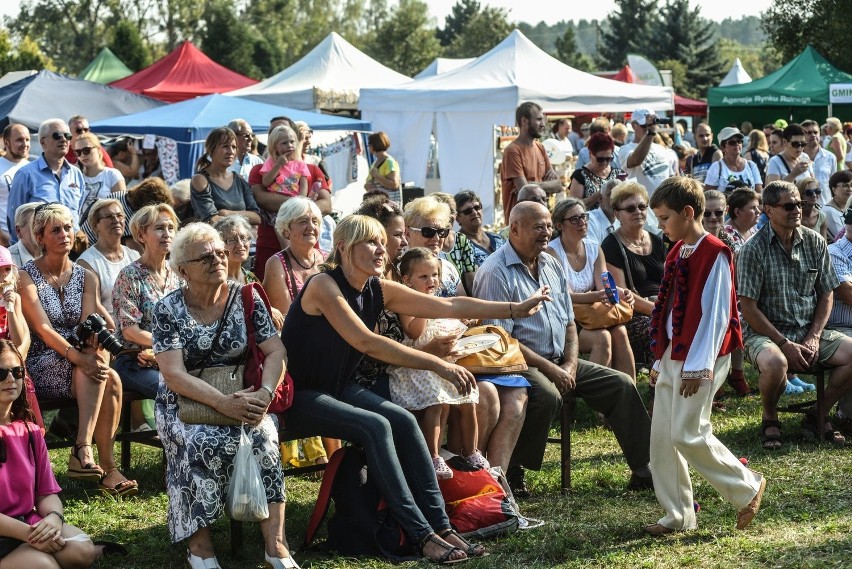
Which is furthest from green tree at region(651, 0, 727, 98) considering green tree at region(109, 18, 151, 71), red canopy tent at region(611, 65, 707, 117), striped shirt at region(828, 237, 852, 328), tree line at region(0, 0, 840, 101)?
striped shirt at region(828, 237, 852, 328)

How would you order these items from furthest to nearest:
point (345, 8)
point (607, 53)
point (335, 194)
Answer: point (345, 8) → point (607, 53) → point (335, 194)

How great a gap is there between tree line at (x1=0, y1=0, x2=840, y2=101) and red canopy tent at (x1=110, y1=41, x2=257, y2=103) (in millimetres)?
13385

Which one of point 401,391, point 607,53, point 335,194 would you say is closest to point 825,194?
point 335,194

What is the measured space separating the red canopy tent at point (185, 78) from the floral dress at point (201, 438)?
20002 mm

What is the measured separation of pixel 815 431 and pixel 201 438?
3.98 m

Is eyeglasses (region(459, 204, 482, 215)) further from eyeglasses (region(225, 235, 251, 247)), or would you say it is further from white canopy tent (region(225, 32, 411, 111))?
white canopy tent (region(225, 32, 411, 111))

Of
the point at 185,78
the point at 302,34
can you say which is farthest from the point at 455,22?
the point at 185,78

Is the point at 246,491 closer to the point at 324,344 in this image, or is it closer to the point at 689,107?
the point at 324,344

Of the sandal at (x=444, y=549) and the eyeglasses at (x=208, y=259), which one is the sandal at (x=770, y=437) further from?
the eyeglasses at (x=208, y=259)

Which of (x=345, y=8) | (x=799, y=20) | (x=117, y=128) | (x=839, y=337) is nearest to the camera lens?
(x=839, y=337)

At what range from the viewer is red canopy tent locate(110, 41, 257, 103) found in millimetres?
24281

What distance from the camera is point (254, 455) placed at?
15.0ft

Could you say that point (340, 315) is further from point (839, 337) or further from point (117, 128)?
point (117, 128)

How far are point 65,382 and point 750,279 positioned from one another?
403 centimetres
